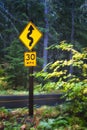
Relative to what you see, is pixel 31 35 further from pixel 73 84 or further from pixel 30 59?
pixel 73 84

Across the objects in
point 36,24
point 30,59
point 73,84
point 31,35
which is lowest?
point 36,24

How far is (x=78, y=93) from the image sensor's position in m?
6.96

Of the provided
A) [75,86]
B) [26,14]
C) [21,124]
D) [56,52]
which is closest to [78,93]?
[75,86]

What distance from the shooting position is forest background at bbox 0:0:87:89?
23.3 metres

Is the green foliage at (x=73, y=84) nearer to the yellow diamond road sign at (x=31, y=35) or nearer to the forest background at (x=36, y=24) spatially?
the yellow diamond road sign at (x=31, y=35)

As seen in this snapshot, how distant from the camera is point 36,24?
92.0 feet

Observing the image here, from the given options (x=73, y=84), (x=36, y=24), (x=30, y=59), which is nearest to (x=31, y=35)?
(x=30, y=59)

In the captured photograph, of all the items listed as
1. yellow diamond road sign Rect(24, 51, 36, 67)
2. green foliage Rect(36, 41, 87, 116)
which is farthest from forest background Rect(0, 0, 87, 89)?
green foliage Rect(36, 41, 87, 116)

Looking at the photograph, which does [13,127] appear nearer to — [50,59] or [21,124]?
[21,124]

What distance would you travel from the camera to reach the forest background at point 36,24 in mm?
23297

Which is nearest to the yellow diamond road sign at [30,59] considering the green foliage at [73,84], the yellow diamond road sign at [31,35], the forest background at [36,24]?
the yellow diamond road sign at [31,35]

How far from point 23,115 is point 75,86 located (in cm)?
289

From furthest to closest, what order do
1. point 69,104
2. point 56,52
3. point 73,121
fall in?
point 56,52, point 69,104, point 73,121

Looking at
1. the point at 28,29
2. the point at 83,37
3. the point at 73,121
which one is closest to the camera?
the point at 73,121
